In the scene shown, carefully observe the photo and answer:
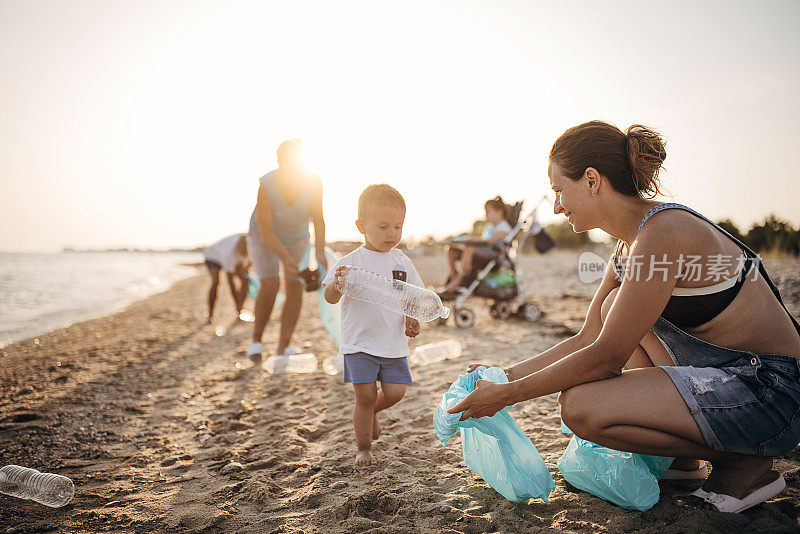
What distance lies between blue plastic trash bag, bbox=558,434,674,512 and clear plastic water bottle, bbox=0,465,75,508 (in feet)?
8.11

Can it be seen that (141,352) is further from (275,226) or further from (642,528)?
(642,528)

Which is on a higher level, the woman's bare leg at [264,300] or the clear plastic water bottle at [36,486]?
the woman's bare leg at [264,300]

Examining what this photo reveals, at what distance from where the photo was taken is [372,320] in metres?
2.71

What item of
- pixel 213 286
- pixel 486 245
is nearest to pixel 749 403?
pixel 486 245

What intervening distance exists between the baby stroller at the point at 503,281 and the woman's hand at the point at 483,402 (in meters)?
4.83

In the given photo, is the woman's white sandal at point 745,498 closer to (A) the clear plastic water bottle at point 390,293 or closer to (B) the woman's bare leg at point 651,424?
(B) the woman's bare leg at point 651,424

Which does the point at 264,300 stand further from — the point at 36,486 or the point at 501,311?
the point at 501,311

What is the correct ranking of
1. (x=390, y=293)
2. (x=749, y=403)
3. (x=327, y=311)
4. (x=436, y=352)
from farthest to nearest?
(x=436, y=352) < (x=327, y=311) < (x=390, y=293) < (x=749, y=403)

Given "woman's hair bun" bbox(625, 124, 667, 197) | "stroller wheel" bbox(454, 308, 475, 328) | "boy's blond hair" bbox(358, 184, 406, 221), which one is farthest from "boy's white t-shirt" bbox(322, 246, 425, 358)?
"stroller wheel" bbox(454, 308, 475, 328)

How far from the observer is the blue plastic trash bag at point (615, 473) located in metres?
1.97

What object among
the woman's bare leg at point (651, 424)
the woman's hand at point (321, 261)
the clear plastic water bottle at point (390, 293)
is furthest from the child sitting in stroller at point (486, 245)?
the woman's bare leg at point (651, 424)

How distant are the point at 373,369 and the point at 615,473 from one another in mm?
1298

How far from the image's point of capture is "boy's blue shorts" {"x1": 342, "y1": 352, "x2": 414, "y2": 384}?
8.63ft

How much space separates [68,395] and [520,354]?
13.7 feet
